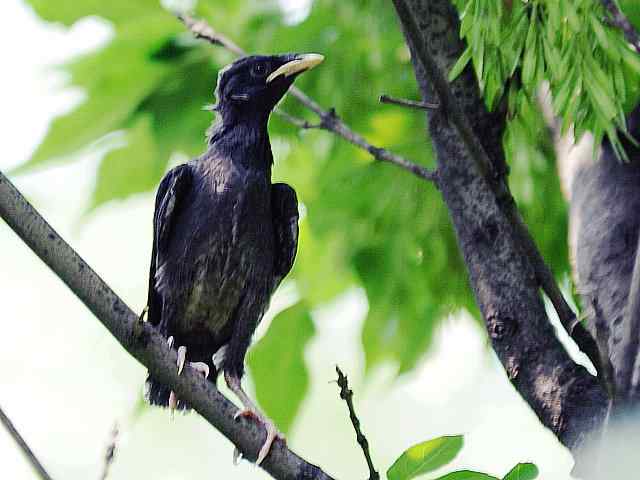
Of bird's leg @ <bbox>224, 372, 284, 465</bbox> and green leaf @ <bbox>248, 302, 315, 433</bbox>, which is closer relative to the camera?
bird's leg @ <bbox>224, 372, 284, 465</bbox>

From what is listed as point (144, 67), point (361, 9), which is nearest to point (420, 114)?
point (361, 9)

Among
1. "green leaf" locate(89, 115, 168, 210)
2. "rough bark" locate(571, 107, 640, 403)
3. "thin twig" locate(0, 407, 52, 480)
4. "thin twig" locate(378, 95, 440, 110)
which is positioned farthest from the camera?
"green leaf" locate(89, 115, 168, 210)

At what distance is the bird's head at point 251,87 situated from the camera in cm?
394

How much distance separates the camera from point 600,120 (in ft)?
8.26

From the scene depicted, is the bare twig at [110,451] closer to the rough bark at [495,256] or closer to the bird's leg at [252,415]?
the bird's leg at [252,415]

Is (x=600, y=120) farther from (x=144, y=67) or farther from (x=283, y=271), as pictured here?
(x=144, y=67)

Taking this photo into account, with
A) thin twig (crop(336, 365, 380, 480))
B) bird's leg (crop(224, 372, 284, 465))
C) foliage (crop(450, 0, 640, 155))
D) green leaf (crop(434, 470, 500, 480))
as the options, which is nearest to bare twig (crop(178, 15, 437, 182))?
foliage (crop(450, 0, 640, 155))

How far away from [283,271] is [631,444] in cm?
190

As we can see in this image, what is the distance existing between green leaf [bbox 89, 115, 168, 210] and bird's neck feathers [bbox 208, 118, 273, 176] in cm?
28

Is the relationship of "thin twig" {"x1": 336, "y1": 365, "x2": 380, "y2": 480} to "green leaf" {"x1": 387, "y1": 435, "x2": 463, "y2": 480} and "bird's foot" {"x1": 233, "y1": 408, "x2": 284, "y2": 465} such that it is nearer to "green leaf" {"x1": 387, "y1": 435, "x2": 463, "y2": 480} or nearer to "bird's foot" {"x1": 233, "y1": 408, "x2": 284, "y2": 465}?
"green leaf" {"x1": 387, "y1": 435, "x2": 463, "y2": 480}

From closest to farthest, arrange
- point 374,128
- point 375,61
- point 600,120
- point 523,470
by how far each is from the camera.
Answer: point 523,470 → point 600,120 → point 375,61 → point 374,128

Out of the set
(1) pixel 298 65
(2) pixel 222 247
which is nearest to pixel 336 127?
(1) pixel 298 65

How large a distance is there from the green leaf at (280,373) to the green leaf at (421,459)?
1560 mm

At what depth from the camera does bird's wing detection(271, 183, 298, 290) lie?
12.6 ft
